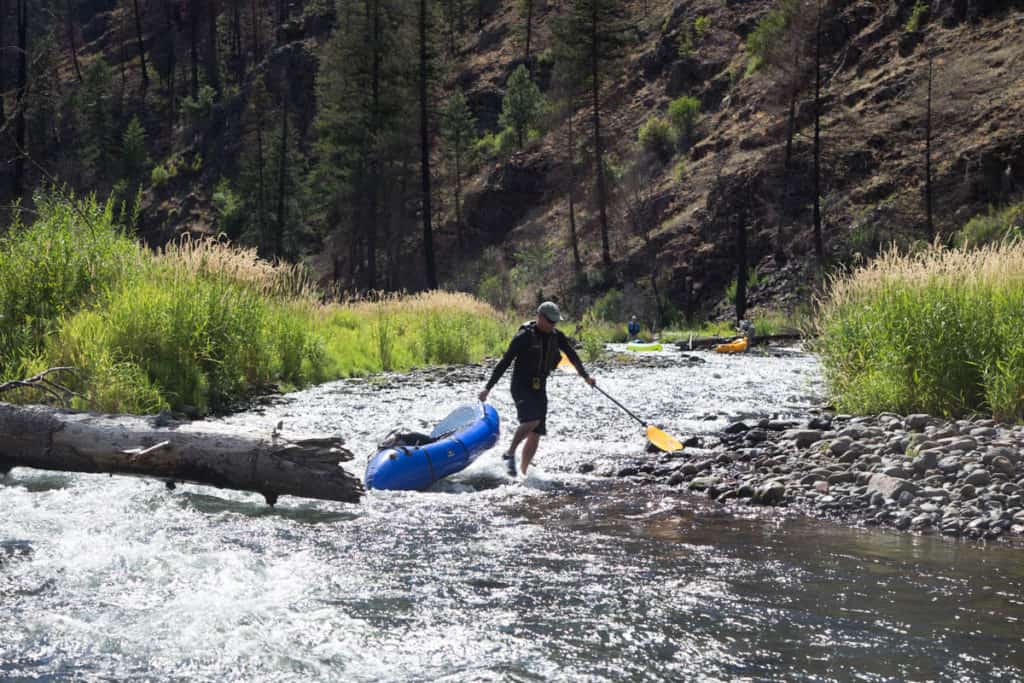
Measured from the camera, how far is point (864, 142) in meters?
33.4

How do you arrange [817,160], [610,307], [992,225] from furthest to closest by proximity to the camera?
[610,307]
[817,160]
[992,225]

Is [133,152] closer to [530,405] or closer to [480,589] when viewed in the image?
[530,405]

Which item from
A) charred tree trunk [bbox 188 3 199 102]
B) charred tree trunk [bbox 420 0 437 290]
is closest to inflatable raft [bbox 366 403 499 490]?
charred tree trunk [bbox 420 0 437 290]

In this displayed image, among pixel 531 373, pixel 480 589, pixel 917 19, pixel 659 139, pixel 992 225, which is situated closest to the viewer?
pixel 480 589

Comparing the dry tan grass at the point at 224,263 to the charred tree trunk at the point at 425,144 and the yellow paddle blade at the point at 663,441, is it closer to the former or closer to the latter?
the yellow paddle blade at the point at 663,441

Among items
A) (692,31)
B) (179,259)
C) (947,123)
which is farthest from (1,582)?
(692,31)

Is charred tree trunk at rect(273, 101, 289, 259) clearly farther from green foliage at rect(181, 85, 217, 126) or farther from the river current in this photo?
the river current

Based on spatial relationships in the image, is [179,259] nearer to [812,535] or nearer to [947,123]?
[812,535]

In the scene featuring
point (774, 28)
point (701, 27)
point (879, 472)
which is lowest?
point (879, 472)

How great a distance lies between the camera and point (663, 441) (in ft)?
31.7

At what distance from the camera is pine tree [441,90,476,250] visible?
4553 centimetres

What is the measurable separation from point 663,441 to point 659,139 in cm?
3484

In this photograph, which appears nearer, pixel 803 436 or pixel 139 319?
pixel 803 436

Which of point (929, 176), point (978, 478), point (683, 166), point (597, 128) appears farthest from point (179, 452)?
point (683, 166)
